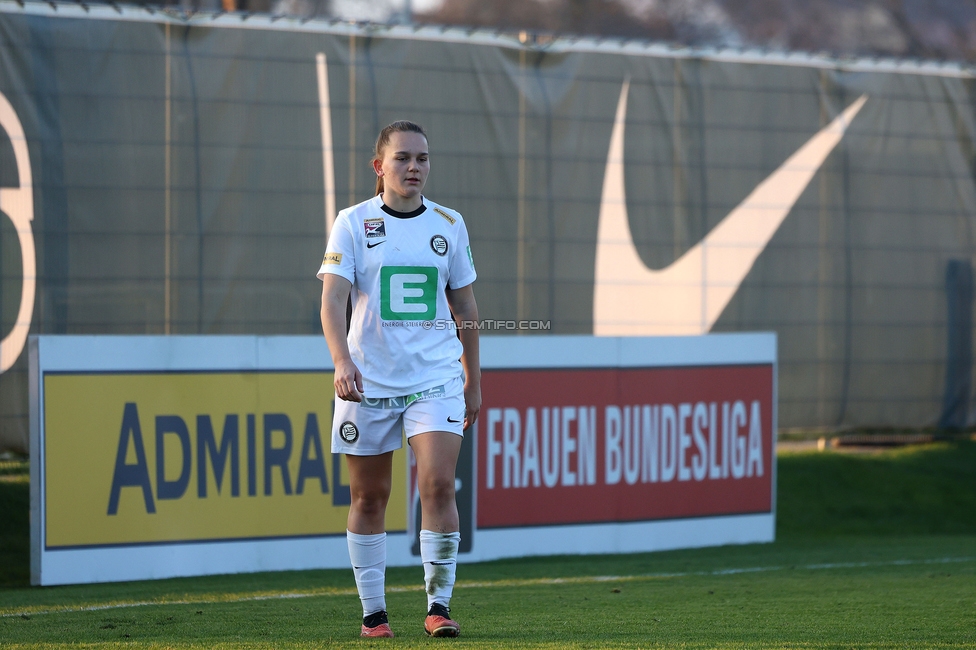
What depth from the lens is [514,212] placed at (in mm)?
9477

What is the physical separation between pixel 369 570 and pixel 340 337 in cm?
84

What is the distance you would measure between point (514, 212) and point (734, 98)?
2.25 m

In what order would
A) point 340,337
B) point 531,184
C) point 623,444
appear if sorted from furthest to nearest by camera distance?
point 531,184 < point 623,444 < point 340,337

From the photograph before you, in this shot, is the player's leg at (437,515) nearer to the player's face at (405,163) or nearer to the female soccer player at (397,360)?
the female soccer player at (397,360)

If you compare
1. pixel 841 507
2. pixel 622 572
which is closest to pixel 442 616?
pixel 622 572

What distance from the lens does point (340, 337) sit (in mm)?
3984

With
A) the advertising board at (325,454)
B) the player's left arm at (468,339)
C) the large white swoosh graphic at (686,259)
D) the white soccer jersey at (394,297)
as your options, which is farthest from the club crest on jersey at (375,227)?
the large white swoosh graphic at (686,259)

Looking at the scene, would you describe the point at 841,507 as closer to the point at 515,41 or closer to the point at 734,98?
the point at 734,98

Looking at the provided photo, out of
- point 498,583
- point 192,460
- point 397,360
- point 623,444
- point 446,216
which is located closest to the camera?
point 397,360

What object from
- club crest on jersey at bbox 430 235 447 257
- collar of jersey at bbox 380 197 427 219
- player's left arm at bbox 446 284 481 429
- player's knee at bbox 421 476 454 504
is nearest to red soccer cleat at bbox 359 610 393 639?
player's knee at bbox 421 476 454 504

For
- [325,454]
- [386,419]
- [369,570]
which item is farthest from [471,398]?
[325,454]

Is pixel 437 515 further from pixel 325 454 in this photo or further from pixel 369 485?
pixel 325 454

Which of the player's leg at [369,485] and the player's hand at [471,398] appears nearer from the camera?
the player's leg at [369,485]

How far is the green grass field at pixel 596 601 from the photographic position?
13.6 feet
